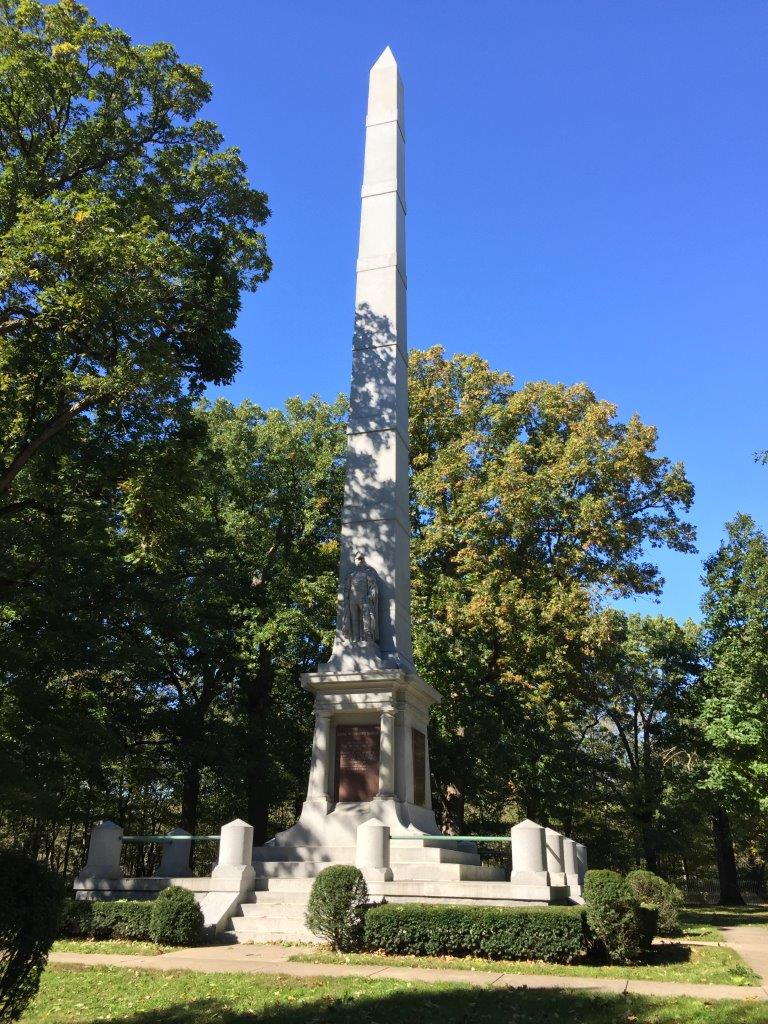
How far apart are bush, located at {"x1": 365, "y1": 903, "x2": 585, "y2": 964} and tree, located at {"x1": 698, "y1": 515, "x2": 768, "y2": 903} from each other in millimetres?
16463

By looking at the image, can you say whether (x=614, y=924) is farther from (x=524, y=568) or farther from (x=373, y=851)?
(x=524, y=568)

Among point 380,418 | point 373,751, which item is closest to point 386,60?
point 380,418

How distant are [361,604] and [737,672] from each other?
1558 cm

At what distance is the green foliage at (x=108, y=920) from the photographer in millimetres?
10953

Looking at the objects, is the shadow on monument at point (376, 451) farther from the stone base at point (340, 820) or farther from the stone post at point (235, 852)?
the stone post at point (235, 852)

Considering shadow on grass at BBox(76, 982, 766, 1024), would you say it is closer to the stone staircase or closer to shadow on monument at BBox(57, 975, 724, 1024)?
shadow on monument at BBox(57, 975, 724, 1024)

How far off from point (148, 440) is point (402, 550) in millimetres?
5542

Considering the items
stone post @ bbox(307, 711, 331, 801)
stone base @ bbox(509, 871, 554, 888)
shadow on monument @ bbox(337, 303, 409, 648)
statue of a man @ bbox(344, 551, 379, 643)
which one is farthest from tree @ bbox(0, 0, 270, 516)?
stone base @ bbox(509, 871, 554, 888)

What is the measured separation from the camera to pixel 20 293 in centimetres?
1308

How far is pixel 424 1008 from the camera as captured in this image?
661 cm

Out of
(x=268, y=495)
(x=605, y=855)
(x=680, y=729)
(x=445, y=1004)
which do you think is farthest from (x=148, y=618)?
(x=605, y=855)

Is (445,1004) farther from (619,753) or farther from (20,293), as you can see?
(619,753)

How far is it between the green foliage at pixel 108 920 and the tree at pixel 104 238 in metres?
6.51

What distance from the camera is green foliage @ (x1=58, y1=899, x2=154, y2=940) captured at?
1095cm
